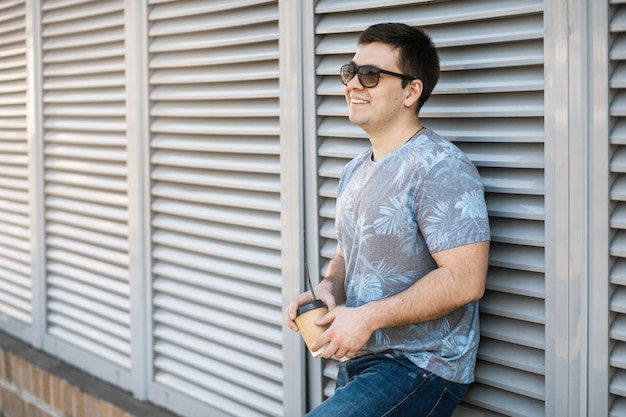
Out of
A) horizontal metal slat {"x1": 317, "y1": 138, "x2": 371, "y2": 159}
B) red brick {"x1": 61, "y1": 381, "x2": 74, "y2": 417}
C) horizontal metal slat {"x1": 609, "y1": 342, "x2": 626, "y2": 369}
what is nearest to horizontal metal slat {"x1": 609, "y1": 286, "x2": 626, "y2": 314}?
horizontal metal slat {"x1": 609, "y1": 342, "x2": 626, "y2": 369}

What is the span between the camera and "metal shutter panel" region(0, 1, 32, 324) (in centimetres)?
537

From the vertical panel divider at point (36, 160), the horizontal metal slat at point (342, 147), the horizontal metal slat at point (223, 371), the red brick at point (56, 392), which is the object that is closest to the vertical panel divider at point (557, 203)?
the horizontal metal slat at point (342, 147)

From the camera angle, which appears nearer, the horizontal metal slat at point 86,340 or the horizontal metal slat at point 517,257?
the horizontal metal slat at point 517,257

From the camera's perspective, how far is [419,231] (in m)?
2.57

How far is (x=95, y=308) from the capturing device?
15.8ft

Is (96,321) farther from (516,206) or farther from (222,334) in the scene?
(516,206)

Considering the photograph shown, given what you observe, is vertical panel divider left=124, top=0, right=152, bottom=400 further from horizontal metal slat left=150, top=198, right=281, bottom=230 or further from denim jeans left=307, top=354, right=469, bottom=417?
denim jeans left=307, top=354, right=469, bottom=417

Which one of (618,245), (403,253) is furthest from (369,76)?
(618,245)

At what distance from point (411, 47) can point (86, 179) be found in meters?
2.70

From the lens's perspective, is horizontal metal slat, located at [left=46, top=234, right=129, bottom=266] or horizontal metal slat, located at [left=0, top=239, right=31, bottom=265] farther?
horizontal metal slat, located at [left=0, top=239, right=31, bottom=265]

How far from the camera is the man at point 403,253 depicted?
243cm

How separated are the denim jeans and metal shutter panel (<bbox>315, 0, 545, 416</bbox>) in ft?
0.76

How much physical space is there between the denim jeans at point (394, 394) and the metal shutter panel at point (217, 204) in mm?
1141

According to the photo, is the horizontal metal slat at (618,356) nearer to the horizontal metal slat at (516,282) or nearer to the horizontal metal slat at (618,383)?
the horizontal metal slat at (618,383)
